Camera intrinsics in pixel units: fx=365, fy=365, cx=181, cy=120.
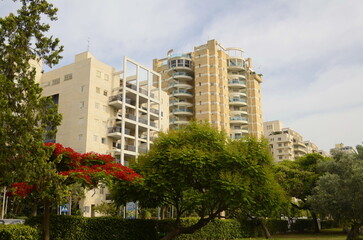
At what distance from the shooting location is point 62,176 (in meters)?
14.7

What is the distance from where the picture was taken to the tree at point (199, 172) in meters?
20.5

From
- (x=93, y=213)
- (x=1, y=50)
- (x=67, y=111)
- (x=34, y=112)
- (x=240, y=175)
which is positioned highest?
(x=67, y=111)

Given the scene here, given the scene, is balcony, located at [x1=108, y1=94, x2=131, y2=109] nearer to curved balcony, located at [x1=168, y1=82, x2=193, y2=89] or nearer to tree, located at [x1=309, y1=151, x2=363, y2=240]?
curved balcony, located at [x1=168, y1=82, x2=193, y2=89]

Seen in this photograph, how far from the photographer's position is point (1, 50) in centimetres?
1403

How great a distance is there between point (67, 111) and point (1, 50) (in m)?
41.6

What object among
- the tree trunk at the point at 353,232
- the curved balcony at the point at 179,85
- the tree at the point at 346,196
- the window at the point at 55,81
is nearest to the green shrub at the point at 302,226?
the tree at the point at 346,196

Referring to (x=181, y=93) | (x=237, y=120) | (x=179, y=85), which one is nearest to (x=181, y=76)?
(x=179, y=85)

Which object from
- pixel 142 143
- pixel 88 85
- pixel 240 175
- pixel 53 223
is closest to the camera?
pixel 53 223

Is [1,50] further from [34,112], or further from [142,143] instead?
[142,143]

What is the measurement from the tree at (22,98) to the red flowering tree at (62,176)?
2.73ft

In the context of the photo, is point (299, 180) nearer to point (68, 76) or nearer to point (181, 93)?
point (68, 76)

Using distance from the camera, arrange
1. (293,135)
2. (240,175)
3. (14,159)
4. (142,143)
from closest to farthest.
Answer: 1. (14,159)
2. (240,175)
3. (142,143)
4. (293,135)

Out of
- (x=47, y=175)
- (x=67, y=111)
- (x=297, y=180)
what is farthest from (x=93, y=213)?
(x=47, y=175)

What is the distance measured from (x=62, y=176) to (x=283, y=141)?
374 ft
